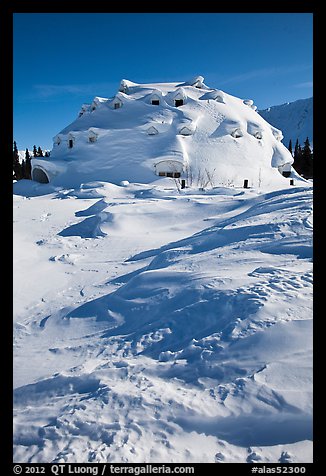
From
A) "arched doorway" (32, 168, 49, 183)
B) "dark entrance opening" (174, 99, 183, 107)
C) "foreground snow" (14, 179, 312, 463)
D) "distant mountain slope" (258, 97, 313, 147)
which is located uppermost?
"distant mountain slope" (258, 97, 313, 147)

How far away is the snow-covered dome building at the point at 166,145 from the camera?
798 inches

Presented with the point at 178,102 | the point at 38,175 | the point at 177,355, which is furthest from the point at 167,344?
the point at 178,102

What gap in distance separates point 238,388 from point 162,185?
17.3m

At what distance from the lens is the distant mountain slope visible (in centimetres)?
9581

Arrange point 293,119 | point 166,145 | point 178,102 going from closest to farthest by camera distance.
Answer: point 166,145
point 178,102
point 293,119

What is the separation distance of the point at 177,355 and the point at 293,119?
11732 centimetres

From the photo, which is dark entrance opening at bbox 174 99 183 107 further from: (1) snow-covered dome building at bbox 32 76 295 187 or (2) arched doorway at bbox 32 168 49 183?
(2) arched doorway at bbox 32 168 49 183

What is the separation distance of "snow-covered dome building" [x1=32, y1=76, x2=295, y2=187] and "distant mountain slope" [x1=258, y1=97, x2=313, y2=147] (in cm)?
7837

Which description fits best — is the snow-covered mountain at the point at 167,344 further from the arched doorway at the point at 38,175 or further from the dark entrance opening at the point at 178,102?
the dark entrance opening at the point at 178,102

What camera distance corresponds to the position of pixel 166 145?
20844 millimetres

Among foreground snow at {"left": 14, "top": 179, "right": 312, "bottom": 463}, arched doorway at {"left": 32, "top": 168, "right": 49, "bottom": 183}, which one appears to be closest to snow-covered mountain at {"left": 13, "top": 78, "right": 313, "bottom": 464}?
foreground snow at {"left": 14, "top": 179, "right": 312, "bottom": 463}

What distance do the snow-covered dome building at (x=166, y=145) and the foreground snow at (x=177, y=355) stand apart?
1537cm

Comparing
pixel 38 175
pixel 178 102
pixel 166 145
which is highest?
pixel 178 102

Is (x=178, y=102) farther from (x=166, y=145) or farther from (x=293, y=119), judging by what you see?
(x=293, y=119)
